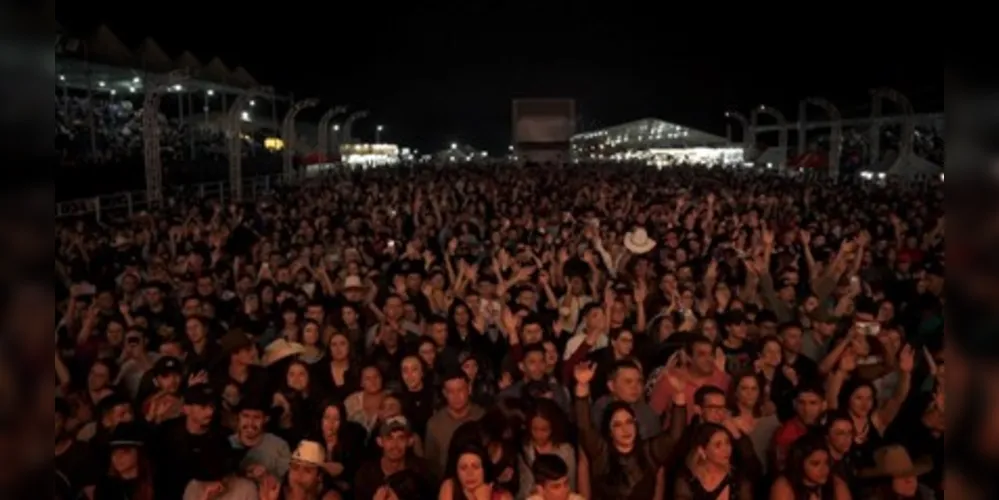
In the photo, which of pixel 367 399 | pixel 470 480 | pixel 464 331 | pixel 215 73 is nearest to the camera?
pixel 470 480

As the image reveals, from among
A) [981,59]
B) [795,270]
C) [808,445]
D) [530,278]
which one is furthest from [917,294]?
[981,59]

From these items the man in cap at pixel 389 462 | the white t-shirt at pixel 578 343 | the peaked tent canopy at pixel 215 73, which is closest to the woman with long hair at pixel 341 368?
the man in cap at pixel 389 462

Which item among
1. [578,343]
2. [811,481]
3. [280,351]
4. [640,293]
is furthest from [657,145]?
[811,481]

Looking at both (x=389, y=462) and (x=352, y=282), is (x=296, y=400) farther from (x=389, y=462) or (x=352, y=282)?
(x=352, y=282)

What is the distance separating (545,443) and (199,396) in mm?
1751

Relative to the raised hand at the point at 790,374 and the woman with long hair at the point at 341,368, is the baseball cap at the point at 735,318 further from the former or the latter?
the woman with long hair at the point at 341,368

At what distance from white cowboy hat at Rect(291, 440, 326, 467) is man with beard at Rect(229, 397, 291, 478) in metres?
0.27

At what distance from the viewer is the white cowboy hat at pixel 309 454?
4.75 metres

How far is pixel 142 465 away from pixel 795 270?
6.77 metres

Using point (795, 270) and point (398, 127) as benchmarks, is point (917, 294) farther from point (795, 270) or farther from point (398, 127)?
point (398, 127)

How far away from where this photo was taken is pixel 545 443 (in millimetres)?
4852

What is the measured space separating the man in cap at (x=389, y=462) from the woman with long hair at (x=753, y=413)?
159 cm

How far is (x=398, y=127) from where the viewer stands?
141 metres

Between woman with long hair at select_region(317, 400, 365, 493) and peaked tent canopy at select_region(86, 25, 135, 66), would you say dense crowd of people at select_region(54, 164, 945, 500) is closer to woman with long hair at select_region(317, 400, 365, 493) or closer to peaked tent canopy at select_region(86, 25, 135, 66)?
woman with long hair at select_region(317, 400, 365, 493)
